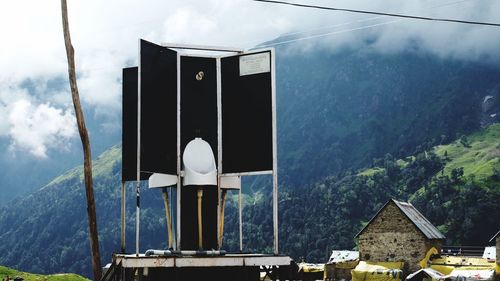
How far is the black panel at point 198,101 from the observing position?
2034 centimetres

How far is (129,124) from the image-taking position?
21.0m

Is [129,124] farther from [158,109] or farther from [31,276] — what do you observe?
[31,276]

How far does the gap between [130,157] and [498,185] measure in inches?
7041

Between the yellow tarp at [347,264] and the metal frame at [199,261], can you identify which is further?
the yellow tarp at [347,264]

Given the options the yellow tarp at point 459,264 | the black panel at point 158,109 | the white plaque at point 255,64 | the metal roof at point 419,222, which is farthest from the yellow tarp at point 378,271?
the black panel at point 158,109

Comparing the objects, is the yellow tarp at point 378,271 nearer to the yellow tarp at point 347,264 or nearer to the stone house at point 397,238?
the stone house at point 397,238

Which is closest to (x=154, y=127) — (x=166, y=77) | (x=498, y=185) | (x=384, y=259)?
(x=166, y=77)

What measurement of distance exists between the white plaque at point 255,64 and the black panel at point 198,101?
96 cm

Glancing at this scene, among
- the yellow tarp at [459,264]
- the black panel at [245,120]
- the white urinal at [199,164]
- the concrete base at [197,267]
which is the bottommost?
the yellow tarp at [459,264]

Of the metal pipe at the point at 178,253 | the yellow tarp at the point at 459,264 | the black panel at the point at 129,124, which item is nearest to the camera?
the metal pipe at the point at 178,253

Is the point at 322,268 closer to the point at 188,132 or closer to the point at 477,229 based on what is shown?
the point at 188,132

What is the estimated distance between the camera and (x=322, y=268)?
83.9 meters

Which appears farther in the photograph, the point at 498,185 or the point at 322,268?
the point at 498,185

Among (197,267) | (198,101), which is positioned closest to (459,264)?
(198,101)
